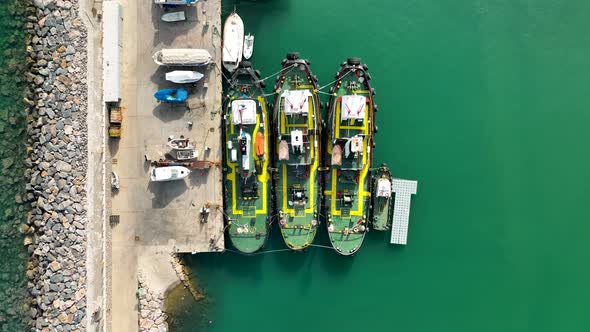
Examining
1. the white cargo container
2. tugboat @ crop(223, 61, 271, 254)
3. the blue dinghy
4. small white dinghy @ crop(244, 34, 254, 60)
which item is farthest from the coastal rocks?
small white dinghy @ crop(244, 34, 254, 60)

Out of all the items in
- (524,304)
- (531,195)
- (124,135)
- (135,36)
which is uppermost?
(135,36)

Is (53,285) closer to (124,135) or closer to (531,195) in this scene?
(124,135)

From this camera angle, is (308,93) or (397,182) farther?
(397,182)

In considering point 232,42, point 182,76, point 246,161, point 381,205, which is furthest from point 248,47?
point 381,205

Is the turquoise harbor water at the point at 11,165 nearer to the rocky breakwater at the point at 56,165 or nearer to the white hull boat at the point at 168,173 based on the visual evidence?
the rocky breakwater at the point at 56,165

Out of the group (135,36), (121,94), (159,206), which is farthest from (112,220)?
(135,36)

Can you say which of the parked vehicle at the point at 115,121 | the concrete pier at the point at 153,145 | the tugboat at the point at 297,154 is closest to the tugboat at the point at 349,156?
the tugboat at the point at 297,154
